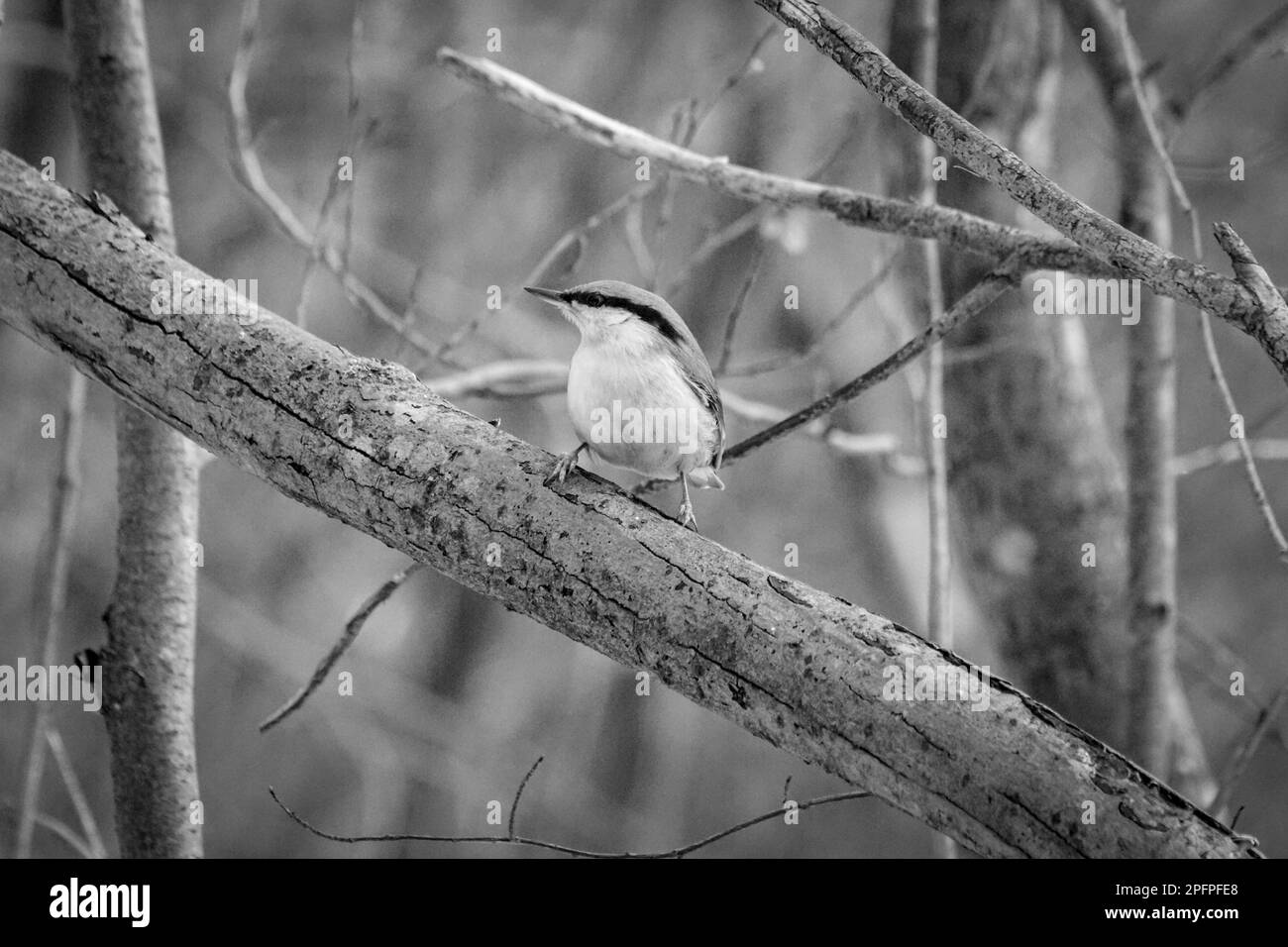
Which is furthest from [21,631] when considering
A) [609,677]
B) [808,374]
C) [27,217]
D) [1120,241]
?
[1120,241]

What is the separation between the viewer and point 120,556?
1.87 metres

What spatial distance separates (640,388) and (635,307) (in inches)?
7.4

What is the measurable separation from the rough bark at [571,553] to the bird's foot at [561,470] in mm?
16

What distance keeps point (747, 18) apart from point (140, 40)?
16.8 ft

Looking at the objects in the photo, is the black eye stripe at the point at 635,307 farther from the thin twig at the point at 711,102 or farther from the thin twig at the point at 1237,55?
the thin twig at the point at 1237,55

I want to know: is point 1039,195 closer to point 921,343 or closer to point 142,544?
point 921,343

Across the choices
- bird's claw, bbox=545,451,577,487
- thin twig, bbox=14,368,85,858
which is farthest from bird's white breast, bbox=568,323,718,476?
thin twig, bbox=14,368,85,858

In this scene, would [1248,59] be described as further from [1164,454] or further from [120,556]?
[120,556]

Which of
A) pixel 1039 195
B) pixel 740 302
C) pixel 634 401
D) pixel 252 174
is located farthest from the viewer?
pixel 252 174

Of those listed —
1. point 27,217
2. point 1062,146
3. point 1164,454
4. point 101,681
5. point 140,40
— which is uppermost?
point 1062,146

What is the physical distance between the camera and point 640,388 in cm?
A: 186

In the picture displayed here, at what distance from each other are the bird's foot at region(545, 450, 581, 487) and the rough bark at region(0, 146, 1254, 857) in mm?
16

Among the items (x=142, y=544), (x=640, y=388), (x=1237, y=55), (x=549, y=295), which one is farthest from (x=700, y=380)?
(x=1237, y=55)

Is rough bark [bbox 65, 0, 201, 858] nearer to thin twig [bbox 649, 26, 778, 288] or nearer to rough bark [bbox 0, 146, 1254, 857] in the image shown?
rough bark [bbox 0, 146, 1254, 857]
